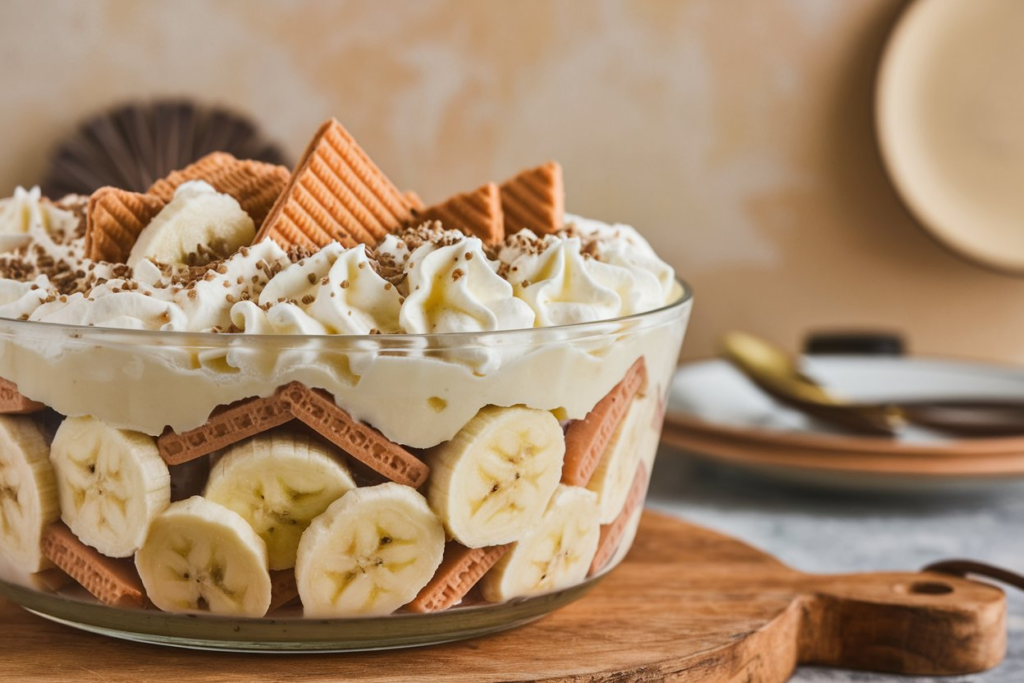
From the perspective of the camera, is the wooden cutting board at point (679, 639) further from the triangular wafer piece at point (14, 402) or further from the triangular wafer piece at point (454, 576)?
the triangular wafer piece at point (14, 402)

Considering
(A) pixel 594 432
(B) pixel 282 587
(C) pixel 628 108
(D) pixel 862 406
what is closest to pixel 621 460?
(A) pixel 594 432

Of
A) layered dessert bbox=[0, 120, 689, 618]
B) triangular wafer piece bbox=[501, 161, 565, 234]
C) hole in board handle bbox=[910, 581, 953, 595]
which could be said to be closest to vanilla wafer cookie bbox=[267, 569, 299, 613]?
layered dessert bbox=[0, 120, 689, 618]

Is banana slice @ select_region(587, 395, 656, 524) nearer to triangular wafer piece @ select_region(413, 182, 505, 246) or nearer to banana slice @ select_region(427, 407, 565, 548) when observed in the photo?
banana slice @ select_region(427, 407, 565, 548)

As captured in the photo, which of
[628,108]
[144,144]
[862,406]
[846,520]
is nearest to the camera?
[846,520]

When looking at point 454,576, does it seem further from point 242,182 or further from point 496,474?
point 242,182

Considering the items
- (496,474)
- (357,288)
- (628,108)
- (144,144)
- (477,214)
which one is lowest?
(496,474)

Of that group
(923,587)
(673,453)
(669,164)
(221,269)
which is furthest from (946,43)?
(221,269)

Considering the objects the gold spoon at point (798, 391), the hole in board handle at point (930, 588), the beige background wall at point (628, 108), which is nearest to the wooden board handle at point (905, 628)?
the hole in board handle at point (930, 588)
